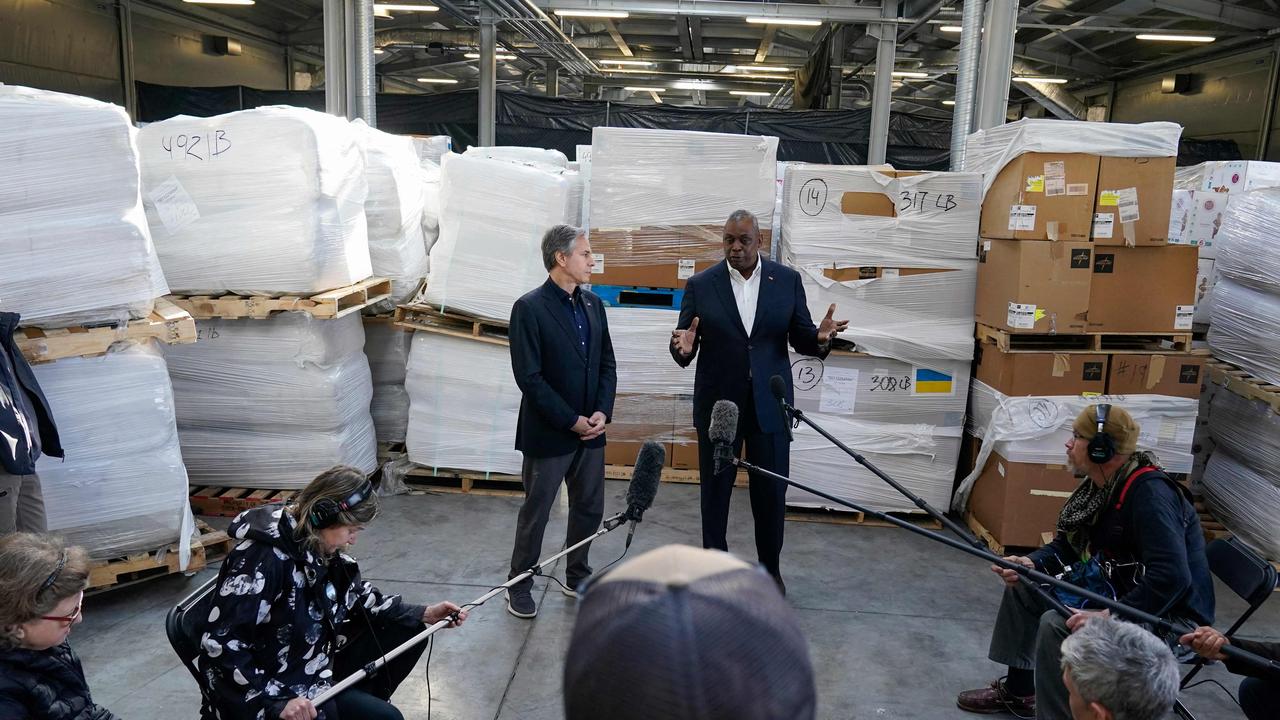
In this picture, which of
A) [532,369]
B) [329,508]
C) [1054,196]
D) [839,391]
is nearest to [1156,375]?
[1054,196]

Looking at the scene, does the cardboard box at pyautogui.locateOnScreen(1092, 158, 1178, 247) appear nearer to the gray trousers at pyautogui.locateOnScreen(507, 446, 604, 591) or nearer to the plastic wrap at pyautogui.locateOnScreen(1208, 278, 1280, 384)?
the plastic wrap at pyautogui.locateOnScreen(1208, 278, 1280, 384)

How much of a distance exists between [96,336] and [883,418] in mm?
4364

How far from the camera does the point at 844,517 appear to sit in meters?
5.73

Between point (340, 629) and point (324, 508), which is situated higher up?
point (324, 508)

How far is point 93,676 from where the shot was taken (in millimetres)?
3600

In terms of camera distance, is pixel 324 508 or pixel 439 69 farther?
pixel 439 69

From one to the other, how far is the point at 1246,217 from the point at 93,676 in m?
6.49

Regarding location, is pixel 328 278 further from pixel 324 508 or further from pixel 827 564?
pixel 827 564

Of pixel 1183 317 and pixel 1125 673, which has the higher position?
pixel 1183 317

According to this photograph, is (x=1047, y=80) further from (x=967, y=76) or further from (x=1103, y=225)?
(x=1103, y=225)

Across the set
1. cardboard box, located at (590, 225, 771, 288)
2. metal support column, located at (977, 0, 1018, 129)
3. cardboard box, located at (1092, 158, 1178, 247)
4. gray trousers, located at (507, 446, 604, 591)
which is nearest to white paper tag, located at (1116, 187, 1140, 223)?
cardboard box, located at (1092, 158, 1178, 247)

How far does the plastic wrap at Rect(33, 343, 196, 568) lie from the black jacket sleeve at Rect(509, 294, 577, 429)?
178 centimetres

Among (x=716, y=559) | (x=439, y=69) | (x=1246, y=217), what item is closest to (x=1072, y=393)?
(x=1246, y=217)

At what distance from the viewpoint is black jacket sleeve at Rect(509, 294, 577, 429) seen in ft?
13.2
